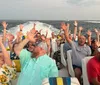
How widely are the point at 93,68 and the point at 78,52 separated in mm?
1754

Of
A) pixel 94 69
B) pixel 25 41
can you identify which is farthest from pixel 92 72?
pixel 25 41

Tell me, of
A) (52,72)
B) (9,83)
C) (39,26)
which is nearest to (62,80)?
(52,72)

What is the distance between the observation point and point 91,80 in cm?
473

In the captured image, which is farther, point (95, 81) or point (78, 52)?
point (78, 52)

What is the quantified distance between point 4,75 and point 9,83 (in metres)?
0.17

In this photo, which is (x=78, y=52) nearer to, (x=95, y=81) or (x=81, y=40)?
(x=81, y=40)

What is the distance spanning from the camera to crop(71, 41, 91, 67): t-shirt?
637cm

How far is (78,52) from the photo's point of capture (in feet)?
21.1

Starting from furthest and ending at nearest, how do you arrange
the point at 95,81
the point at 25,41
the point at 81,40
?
the point at 81,40, the point at 95,81, the point at 25,41

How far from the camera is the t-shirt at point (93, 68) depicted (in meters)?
4.69

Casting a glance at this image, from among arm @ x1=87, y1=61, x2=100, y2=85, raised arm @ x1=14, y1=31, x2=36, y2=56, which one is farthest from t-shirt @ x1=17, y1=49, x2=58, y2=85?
arm @ x1=87, y1=61, x2=100, y2=85

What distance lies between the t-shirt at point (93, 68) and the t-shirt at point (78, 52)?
1602 millimetres

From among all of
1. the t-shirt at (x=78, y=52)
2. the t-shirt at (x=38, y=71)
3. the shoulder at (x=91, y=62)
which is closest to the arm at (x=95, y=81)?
the shoulder at (x=91, y=62)

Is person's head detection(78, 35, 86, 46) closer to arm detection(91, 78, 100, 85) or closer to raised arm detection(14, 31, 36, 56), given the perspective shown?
arm detection(91, 78, 100, 85)
